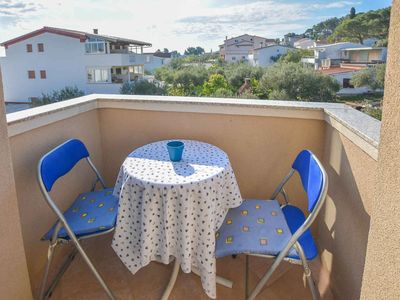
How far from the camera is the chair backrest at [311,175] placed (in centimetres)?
143

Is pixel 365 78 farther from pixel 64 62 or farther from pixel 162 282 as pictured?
pixel 162 282

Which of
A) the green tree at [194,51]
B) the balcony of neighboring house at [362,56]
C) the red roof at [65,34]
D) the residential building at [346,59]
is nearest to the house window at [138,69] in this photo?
the red roof at [65,34]

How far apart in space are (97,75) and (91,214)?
22.4 m

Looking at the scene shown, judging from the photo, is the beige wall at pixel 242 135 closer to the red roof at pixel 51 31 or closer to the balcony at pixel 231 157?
the balcony at pixel 231 157

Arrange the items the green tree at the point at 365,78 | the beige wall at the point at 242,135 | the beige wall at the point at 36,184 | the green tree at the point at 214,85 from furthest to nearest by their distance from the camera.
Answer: the green tree at the point at 365,78
the green tree at the point at 214,85
the beige wall at the point at 242,135
the beige wall at the point at 36,184

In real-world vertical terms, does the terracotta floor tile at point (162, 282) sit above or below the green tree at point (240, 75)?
below

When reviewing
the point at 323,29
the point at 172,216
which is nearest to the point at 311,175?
the point at 172,216

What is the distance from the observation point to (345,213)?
1654mm

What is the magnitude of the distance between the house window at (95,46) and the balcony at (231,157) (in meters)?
21.2

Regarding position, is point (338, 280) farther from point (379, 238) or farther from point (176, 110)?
point (176, 110)

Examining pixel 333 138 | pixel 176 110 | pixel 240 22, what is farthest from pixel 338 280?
pixel 240 22

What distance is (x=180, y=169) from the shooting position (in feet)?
5.43

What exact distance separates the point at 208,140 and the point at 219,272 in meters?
0.90

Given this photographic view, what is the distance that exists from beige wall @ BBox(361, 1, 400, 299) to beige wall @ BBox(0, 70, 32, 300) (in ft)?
4.47
